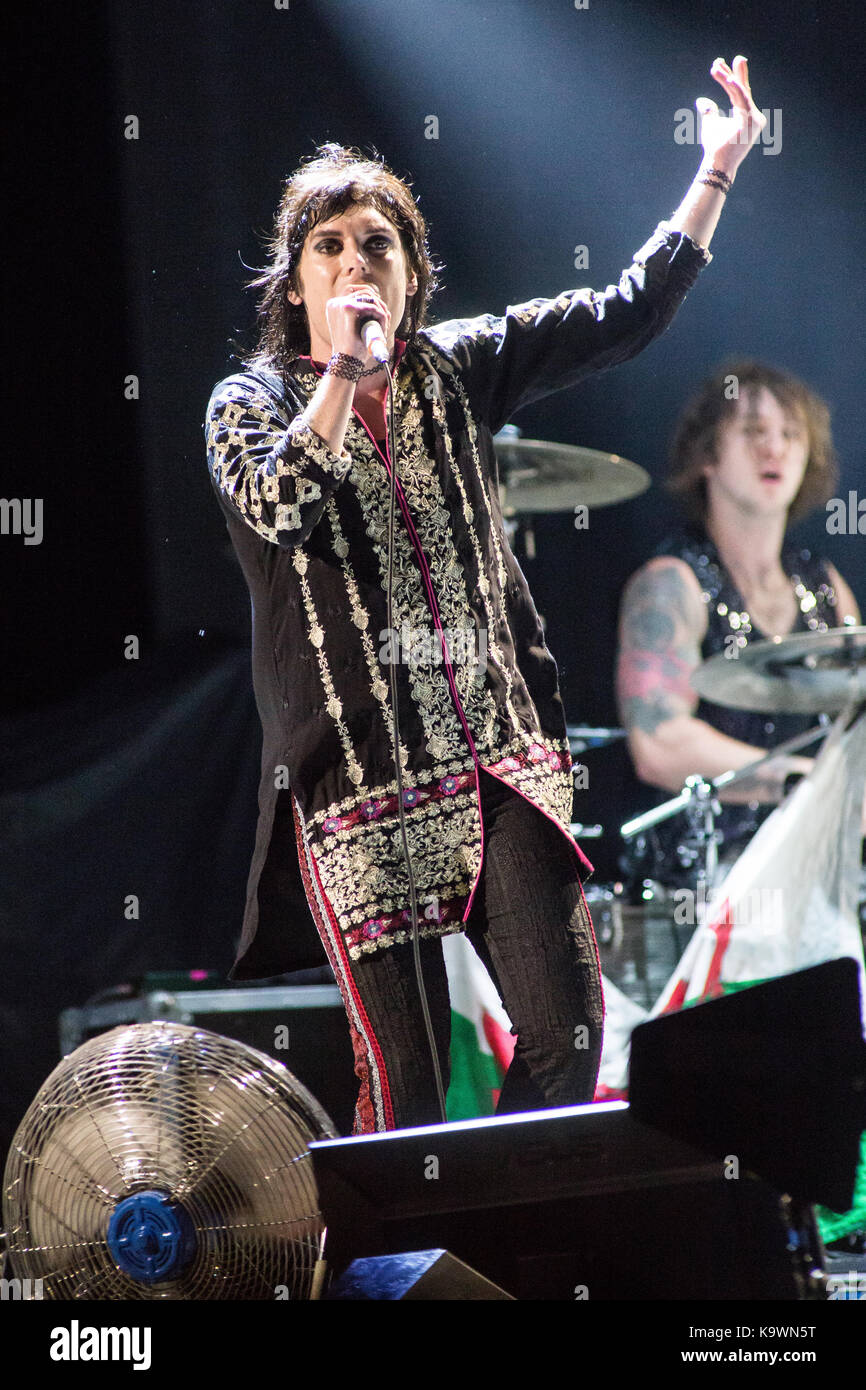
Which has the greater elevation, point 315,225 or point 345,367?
point 315,225

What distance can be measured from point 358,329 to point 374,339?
0.10 feet

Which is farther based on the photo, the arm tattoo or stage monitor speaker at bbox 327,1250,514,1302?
the arm tattoo

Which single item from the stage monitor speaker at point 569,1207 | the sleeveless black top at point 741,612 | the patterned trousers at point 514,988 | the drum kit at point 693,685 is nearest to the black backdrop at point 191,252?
the drum kit at point 693,685

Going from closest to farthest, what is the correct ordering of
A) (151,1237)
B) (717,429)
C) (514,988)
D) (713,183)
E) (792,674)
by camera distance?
(151,1237), (514,988), (713,183), (792,674), (717,429)

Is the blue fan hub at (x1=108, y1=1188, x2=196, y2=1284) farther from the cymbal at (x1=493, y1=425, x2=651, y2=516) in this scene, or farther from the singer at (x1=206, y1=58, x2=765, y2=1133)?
the cymbal at (x1=493, y1=425, x2=651, y2=516)

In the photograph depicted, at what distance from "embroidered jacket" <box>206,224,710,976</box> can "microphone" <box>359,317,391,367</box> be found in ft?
0.66

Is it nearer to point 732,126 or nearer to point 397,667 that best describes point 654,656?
point 732,126

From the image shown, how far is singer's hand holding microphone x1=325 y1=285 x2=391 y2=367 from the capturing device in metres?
1.86

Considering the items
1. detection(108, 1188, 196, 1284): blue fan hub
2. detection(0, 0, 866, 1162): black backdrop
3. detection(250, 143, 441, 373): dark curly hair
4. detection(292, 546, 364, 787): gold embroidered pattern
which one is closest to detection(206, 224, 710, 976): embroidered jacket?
detection(292, 546, 364, 787): gold embroidered pattern

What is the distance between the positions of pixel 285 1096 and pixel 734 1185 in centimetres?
67

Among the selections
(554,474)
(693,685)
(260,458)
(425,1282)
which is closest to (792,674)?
(693,685)

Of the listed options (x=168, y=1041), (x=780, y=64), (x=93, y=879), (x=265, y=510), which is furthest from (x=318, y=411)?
(x=780, y=64)

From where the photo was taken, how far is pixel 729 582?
15.0 ft

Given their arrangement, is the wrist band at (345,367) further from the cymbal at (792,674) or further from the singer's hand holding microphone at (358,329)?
the cymbal at (792,674)
